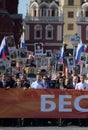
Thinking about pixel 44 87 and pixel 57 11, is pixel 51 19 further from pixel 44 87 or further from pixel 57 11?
pixel 44 87

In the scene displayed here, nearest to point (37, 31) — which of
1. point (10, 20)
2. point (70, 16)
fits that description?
point (70, 16)

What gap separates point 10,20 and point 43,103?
5312cm

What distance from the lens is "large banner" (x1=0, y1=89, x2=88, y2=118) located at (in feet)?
61.4

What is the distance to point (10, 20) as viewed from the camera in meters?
71.4

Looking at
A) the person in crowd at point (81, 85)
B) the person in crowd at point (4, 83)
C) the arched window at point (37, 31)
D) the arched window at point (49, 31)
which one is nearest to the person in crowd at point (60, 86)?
the person in crowd at point (81, 85)

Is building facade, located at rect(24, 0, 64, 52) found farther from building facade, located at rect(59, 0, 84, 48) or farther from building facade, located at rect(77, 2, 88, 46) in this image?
building facade, located at rect(59, 0, 84, 48)

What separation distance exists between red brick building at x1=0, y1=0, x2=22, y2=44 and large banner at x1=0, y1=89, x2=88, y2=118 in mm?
48414

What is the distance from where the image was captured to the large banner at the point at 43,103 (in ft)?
61.4

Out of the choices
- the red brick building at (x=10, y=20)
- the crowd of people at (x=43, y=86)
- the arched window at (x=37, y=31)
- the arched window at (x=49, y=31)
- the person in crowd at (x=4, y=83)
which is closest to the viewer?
the crowd of people at (x=43, y=86)

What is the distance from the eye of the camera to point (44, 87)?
19.3 metres

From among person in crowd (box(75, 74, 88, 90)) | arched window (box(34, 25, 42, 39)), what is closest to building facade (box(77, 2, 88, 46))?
arched window (box(34, 25, 42, 39))

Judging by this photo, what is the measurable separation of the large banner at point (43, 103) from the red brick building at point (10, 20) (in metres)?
48.4

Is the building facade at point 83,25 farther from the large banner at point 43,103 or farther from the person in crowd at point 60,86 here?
the large banner at point 43,103

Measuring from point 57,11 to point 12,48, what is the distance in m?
70.0
